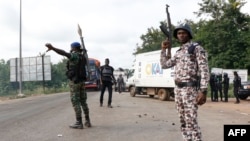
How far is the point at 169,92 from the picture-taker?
2184 cm

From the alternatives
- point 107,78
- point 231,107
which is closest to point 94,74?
point 231,107

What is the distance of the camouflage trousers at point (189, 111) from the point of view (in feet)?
18.5

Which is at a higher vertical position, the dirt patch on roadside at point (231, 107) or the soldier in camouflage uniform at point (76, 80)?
the soldier in camouflage uniform at point (76, 80)

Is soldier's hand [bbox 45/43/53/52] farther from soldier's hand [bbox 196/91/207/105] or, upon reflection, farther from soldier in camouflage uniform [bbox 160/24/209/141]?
soldier's hand [bbox 196/91/207/105]

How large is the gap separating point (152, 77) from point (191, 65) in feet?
58.1

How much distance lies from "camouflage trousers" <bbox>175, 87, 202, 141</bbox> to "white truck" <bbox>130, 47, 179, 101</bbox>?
14988 mm

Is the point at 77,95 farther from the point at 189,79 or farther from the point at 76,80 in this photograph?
the point at 189,79

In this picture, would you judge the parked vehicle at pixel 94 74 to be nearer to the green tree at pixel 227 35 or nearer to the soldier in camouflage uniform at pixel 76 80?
the green tree at pixel 227 35

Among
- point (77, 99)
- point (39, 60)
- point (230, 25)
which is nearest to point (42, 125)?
point (77, 99)

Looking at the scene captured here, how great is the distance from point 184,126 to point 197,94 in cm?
50

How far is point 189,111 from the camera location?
5.64 meters

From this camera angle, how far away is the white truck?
21.7 meters

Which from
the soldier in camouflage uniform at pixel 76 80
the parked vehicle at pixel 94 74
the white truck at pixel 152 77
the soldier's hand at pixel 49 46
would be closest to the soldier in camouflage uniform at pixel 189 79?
the soldier's hand at pixel 49 46
